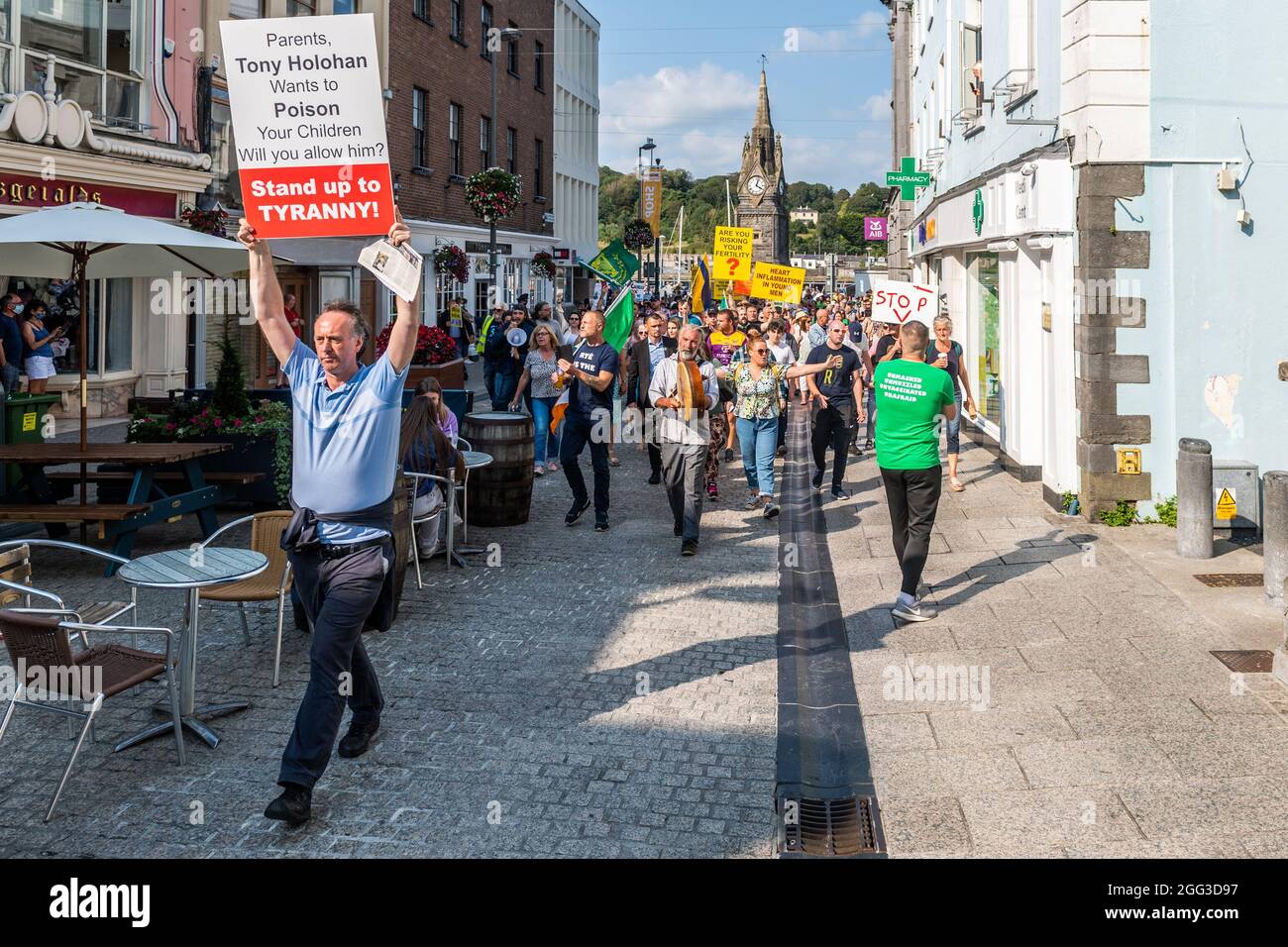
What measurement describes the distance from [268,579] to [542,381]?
8007 millimetres

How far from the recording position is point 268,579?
696cm

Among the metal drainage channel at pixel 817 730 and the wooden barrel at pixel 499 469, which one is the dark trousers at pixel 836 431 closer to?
the metal drainage channel at pixel 817 730

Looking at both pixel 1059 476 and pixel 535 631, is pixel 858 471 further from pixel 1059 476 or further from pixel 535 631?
pixel 535 631

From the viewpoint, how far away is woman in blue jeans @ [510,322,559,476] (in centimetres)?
1462

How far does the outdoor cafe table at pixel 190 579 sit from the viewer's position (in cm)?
569

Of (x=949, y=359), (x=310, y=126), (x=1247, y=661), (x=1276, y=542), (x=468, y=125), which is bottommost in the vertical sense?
(x=1247, y=661)

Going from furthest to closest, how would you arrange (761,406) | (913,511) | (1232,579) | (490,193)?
1. (490,193)
2. (761,406)
3. (1232,579)
4. (913,511)

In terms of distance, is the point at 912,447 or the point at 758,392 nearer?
the point at 912,447

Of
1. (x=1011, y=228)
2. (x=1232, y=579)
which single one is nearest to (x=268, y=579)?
(x=1232, y=579)

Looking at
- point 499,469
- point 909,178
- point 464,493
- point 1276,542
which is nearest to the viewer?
point 1276,542

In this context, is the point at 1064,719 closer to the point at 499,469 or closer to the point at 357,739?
the point at 357,739

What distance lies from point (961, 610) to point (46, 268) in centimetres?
814

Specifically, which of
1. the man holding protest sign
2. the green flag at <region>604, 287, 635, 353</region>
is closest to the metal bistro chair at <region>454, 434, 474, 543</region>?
the green flag at <region>604, 287, 635, 353</region>

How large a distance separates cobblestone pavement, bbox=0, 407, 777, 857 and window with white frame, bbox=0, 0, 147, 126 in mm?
9943
